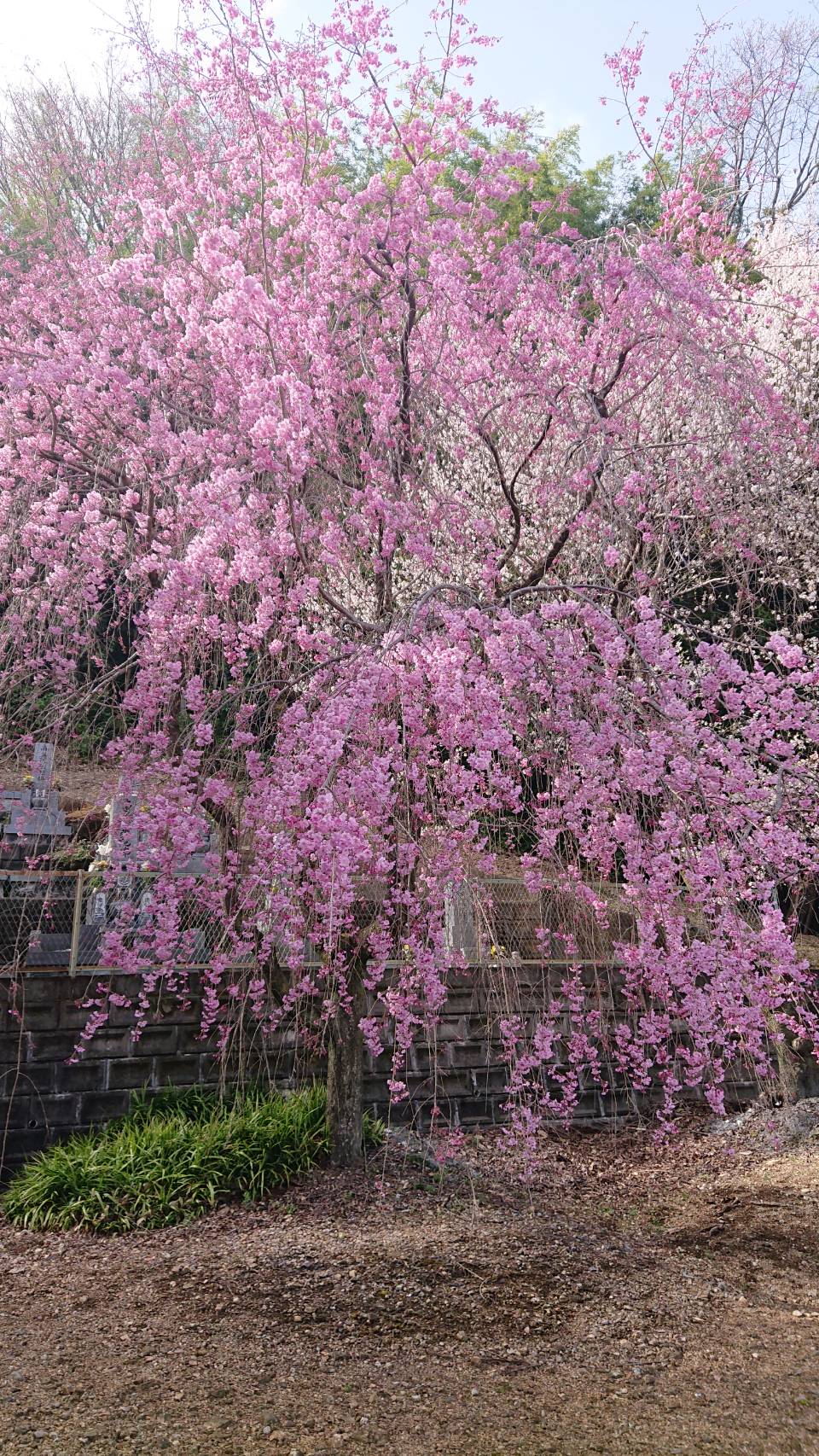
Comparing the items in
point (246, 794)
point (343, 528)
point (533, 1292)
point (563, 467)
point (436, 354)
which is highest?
point (436, 354)

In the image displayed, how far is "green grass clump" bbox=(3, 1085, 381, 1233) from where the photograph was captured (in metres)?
6.38

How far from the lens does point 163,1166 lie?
657 centimetres

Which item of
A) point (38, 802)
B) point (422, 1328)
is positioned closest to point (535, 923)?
point (38, 802)

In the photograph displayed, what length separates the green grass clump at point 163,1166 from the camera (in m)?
6.38

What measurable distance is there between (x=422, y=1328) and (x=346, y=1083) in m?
2.12

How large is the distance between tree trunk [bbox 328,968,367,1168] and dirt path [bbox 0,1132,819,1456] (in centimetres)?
24

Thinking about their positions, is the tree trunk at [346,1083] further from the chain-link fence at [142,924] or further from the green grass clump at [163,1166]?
the chain-link fence at [142,924]

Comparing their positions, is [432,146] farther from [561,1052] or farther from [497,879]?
[561,1052]

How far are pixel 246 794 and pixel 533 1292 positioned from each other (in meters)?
2.88

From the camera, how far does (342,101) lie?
232 inches

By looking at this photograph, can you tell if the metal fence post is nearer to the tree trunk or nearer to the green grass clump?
the green grass clump

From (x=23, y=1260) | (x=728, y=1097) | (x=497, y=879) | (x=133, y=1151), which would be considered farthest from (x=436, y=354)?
(x=728, y=1097)

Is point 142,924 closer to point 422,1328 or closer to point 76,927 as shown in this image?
point 76,927

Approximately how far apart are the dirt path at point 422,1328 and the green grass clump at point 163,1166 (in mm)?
183
